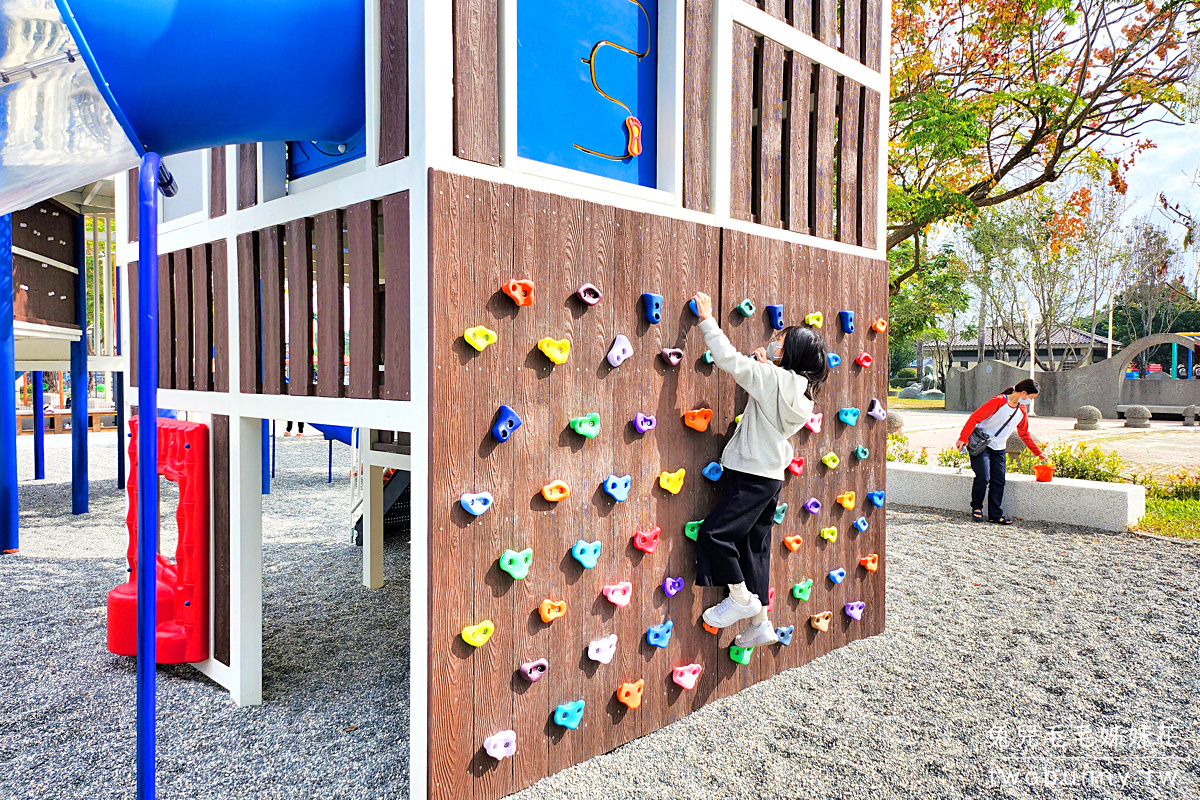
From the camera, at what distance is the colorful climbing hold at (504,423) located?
3092mm

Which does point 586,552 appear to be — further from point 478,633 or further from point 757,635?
point 757,635

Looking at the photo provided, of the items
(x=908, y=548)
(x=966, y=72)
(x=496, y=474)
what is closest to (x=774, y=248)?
Answer: (x=496, y=474)

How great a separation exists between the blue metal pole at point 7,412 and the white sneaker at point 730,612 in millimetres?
7177

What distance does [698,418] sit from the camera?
3.92 meters

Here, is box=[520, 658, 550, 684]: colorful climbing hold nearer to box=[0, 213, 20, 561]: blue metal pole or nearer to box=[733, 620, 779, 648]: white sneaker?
box=[733, 620, 779, 648]: white sneaker

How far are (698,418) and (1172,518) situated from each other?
795 centimetres

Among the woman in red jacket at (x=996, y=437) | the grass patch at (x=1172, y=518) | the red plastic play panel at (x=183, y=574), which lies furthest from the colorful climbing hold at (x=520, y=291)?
→ the grass patch at (x=1172, y=518)

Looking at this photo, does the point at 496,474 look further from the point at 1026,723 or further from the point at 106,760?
the point at 1026,723

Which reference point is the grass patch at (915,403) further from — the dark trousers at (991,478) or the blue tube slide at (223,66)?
the blue tube slide at (223,66)

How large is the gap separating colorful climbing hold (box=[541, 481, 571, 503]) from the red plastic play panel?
229 centimetres

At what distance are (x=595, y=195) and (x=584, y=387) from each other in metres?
0.89

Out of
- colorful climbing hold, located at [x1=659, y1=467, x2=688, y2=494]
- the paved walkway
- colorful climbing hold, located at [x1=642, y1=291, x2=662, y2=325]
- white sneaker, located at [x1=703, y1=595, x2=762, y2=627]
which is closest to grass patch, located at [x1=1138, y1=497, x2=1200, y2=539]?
the paved walkway

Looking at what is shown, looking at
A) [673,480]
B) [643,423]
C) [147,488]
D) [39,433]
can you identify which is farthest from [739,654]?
[39,433]

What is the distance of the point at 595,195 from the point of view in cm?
348
